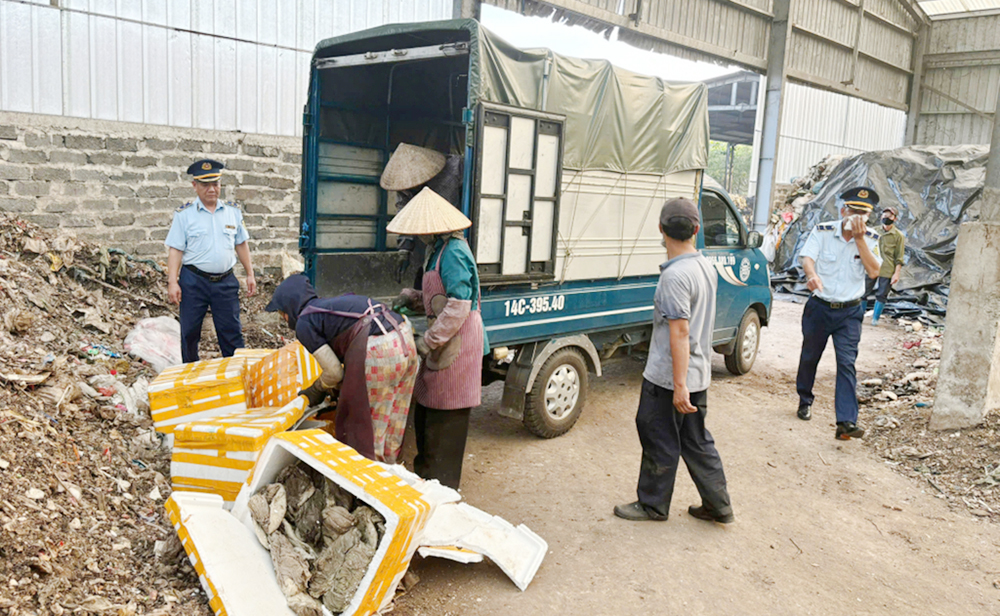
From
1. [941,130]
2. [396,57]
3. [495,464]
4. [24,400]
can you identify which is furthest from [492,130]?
[941,130]

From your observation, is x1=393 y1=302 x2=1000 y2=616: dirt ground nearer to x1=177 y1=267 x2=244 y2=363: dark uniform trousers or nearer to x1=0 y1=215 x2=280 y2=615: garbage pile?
x1=0 y1=215 x2=280 y2=615: garbage pile

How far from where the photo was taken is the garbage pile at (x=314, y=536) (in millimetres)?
2951

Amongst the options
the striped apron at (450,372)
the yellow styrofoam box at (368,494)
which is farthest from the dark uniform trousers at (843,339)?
the yellow styrofoam box at (368,494)

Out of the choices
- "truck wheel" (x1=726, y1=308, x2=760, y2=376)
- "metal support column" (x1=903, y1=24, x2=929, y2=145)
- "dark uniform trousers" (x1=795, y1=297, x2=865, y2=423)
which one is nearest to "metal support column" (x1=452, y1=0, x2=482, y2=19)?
"truck wheel" (x1=726, y1=308, x2=760, y2=376)

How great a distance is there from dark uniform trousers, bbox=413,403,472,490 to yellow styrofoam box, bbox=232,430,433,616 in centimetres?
82

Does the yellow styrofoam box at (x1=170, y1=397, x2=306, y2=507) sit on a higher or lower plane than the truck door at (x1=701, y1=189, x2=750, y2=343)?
lower

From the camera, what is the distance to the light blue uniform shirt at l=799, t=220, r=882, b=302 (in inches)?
224

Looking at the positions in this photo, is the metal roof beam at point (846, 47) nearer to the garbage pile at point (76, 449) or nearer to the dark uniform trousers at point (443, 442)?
the dark uniform trousers at point (443, 442)

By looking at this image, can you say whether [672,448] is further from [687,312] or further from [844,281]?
[844,281]

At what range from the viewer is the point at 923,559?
4.06m

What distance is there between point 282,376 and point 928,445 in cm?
471

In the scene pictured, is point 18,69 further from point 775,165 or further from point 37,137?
point 775,165

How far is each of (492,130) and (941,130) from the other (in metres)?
21.2

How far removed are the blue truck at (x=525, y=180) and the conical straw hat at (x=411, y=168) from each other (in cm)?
32
